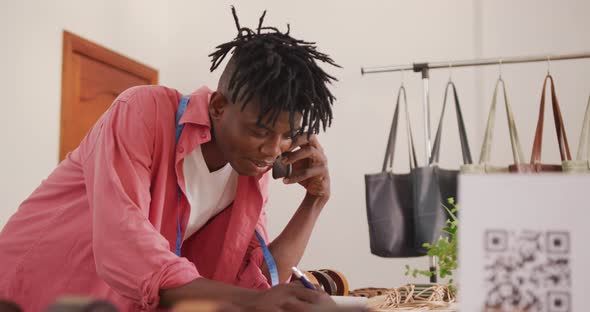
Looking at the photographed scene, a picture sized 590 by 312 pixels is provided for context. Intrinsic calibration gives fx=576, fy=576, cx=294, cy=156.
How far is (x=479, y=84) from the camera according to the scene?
3152 millimetres

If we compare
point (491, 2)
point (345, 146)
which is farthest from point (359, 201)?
point (491, 2)

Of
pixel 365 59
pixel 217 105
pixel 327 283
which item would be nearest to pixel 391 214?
pixel 327 283

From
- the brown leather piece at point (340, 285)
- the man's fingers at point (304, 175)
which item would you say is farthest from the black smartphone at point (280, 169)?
the brown leather piece at point (340, 285)

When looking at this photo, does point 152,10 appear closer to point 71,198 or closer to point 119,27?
point 119,27

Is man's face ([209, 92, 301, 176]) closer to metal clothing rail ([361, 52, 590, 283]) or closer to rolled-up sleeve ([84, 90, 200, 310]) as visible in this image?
rolled-up sleeve ([84, 90, 200, 310])

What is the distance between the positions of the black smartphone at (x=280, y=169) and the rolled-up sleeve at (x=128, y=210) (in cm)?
28

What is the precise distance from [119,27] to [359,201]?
167 cm

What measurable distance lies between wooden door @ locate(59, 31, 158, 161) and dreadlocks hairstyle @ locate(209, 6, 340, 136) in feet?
6.22

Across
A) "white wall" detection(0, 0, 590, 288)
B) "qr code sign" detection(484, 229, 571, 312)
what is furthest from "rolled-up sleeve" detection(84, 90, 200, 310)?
"white wall" detection(0, 0, 590, 288)

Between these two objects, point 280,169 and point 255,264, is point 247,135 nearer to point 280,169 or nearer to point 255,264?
point 280,169

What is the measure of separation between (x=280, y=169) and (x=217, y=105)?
20 centimetres

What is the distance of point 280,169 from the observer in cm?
124

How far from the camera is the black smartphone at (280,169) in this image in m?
1.23

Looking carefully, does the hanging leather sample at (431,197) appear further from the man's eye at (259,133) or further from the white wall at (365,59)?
the man's eye at (259,133)
